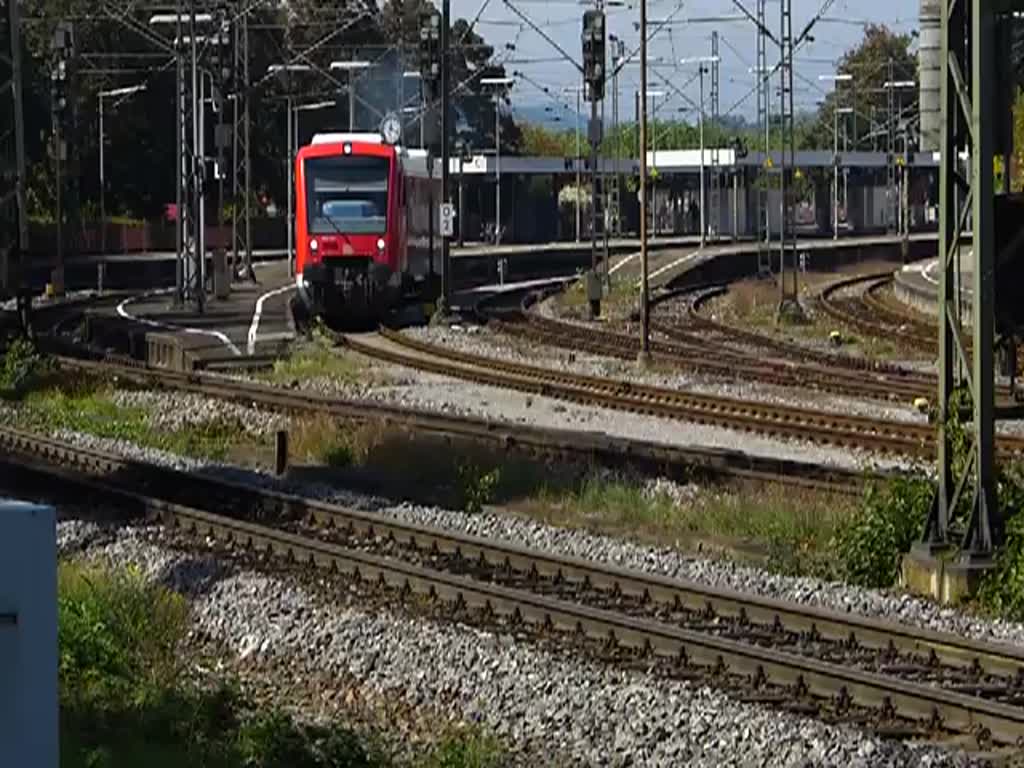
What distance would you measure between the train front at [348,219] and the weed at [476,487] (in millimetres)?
20642

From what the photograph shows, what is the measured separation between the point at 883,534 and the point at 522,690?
4.24m

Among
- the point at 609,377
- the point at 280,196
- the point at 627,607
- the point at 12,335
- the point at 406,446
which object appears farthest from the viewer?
the point at 280,196

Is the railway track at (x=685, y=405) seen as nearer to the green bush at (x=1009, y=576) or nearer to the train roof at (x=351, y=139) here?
the green bush at (x=1009, y=576)

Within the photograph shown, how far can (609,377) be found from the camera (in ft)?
94.0

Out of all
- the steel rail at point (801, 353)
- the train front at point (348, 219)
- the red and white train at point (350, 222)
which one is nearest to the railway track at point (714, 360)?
the steel rail at point (801, 353)

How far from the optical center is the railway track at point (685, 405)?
20000 mm

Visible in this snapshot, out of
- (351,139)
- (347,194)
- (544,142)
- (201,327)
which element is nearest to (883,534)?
(351,139)

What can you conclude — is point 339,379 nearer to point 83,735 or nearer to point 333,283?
point 333,283

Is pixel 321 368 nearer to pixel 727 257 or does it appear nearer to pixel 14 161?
pixel 14 161

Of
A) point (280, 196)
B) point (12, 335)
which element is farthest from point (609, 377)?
point (280, 196)

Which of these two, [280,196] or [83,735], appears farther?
[280,196]

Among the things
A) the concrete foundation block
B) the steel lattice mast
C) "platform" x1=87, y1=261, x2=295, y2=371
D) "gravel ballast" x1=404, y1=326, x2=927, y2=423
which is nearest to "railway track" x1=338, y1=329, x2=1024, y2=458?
"gravel ballast" x1=404, y1=326, x2=927, y2=423

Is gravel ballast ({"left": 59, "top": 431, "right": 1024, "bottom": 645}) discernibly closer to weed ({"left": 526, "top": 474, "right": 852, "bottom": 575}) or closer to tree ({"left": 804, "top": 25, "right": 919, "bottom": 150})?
weed ({"left": 526, "top": 474, "right": 852, "bottom": 575})

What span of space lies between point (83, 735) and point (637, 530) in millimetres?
7163
